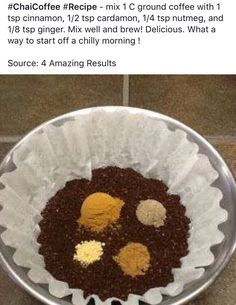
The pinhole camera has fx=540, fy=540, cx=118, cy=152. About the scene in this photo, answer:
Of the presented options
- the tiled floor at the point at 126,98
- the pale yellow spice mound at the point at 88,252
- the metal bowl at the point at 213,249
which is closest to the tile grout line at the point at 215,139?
the tiled floor at the point at 126,98

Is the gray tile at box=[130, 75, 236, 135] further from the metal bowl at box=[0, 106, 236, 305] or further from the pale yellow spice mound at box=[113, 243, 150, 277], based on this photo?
the pale yellow spice mound at box=[113, 243, 150, 277]

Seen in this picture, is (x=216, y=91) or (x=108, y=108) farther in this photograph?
(x=216, y=91)

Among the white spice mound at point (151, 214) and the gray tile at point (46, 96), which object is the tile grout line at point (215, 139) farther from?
the white spice mound at point (151, 214)

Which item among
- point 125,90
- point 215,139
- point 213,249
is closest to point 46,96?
point 125,90

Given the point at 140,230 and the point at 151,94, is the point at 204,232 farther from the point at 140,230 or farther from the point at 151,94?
the point at 151,94

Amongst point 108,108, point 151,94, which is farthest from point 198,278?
point 151,94
